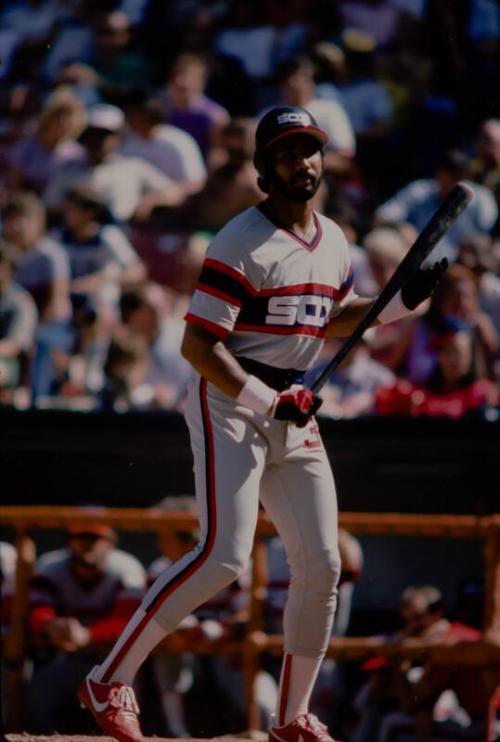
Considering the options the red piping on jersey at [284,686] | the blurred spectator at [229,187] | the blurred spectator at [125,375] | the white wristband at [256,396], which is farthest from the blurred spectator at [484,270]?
the white wristband at [256,396]

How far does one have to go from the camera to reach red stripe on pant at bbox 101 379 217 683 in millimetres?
5188

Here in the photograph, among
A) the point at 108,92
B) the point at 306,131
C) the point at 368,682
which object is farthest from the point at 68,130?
the point at 306,131

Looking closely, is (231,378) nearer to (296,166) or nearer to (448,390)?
(296,166)

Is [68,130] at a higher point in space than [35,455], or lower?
higher

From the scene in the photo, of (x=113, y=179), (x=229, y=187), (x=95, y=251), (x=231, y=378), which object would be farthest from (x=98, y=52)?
(x=231, y=378)

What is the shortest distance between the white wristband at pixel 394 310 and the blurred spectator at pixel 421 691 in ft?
8.15

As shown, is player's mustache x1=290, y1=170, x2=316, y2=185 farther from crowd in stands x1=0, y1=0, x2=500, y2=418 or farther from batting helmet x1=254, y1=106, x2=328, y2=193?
crowd in stands x1=0, y1=0, x2=500, y2=418

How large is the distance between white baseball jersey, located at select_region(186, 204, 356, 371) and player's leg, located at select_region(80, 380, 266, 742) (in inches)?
9.3

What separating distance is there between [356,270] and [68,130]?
8.31 ft

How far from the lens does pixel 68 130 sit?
11164 mm

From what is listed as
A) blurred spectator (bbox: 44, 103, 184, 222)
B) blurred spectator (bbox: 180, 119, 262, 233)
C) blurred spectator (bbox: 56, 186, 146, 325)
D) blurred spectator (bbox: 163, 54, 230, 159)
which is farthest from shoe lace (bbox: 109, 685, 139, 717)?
blurred spectator (bbox: 163, 54, 230, 159)

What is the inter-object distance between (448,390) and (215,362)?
365 centimetres

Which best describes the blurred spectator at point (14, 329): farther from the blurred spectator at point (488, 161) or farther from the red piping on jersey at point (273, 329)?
the red piping on jersey at point (273, 329)

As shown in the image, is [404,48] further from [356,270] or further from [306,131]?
[306,131]
